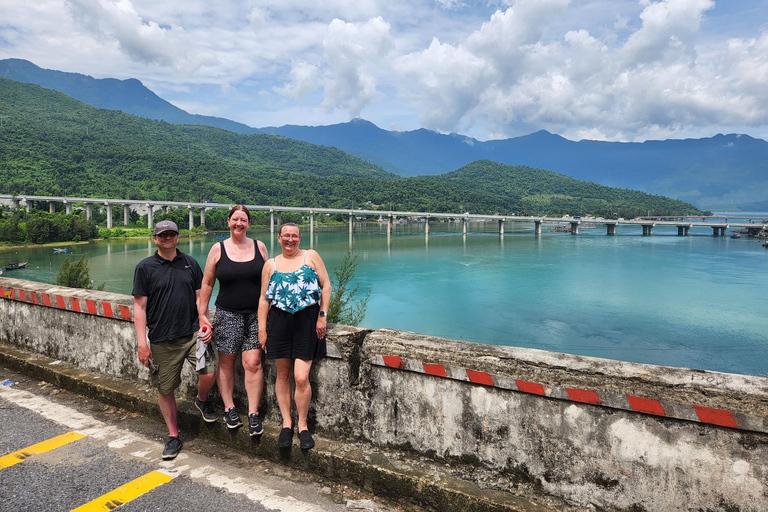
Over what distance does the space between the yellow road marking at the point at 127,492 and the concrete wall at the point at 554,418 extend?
2.54 feet

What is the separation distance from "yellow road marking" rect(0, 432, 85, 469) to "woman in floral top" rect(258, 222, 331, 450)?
1.54m

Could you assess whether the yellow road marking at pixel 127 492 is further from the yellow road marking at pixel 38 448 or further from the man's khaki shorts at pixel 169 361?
the yellow road marking at pixel 38 448

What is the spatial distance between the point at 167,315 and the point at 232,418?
80 cm

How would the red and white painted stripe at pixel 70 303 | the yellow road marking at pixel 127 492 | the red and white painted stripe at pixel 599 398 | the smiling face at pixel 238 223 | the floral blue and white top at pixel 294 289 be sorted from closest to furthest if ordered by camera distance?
the red and white painted stripe at pixel 599 398 → the yellow road marking at pixel 127 492 → the floral blue and white top at pixel 294 289 → the smiling face at pixel 238 223 → the red and white painted stripe at pixel 70 303

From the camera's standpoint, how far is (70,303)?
440cm

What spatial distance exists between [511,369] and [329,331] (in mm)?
1208

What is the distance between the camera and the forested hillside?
97.9 metres

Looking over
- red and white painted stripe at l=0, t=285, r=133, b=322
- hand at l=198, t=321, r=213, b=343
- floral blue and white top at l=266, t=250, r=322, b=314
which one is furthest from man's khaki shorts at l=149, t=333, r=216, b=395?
red and white painted stripe at l=0, t=285, r=133, b=322

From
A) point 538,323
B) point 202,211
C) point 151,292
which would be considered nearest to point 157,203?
point 202,211

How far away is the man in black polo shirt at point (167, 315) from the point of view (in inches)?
126

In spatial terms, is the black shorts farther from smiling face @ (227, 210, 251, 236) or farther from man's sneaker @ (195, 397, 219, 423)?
man's sneaker @ (195, 397, 219, 423)

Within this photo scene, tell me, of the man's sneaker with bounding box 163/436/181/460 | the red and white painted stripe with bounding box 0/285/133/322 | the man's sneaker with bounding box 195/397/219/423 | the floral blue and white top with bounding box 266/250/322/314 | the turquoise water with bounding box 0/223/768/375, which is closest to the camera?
the floral blue and white top with bounding box 266/250/322/314

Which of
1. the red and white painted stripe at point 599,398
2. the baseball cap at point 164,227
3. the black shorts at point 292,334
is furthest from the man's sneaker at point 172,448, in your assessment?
the red and white painted stripe at point 599,398

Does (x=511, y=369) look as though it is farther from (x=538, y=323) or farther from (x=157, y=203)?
(x=157, y=203)
